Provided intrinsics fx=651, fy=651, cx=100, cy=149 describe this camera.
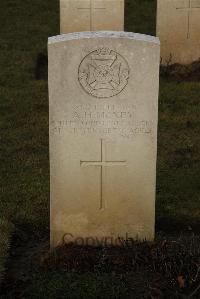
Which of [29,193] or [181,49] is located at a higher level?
[181,49]

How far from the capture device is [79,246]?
5.11m

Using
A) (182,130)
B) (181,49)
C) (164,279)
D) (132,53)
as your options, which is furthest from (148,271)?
(181,49)

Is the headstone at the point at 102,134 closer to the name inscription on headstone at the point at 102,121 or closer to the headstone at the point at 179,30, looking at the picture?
the name inscription on headstone at the point at 102,121

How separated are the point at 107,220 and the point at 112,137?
691 millimetres

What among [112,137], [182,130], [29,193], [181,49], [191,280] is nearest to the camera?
[191,280]

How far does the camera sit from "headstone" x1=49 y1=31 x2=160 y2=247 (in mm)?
4777

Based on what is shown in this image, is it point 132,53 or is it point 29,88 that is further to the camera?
point 29,88

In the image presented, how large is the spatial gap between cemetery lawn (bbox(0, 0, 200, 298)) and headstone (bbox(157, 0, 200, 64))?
75 cm

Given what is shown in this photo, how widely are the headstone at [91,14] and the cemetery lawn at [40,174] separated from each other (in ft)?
2.87

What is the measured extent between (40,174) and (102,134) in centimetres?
186

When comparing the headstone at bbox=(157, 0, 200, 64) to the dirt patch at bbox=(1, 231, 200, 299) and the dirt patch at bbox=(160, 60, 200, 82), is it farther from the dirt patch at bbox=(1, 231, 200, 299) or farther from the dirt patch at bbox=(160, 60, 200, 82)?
the dirt patch at bbox=(1, 231, 200, 299)

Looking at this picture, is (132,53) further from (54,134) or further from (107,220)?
(107,220)

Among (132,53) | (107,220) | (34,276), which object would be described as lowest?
(34,276)

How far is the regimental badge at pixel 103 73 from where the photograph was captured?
4777 millimetres
